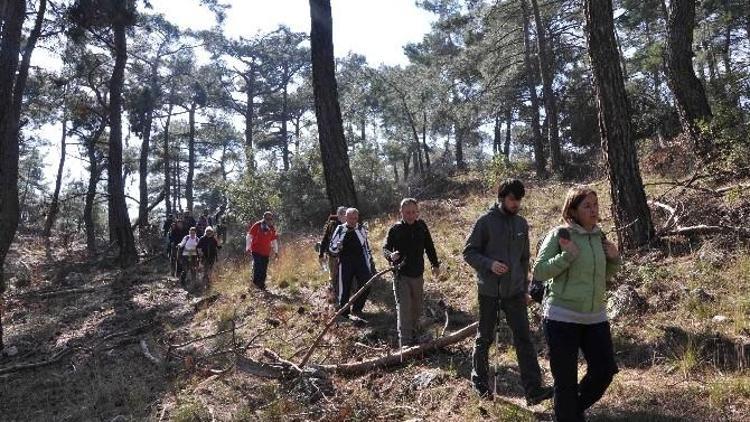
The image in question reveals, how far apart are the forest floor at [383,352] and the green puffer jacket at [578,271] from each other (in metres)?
1.20

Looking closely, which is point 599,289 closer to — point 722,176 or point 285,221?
point 722,176

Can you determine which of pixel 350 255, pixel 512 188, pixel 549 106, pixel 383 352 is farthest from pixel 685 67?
pixel 549 106

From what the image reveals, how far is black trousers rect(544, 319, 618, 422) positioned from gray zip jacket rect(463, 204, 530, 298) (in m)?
1.07

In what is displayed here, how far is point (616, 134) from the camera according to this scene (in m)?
7.99

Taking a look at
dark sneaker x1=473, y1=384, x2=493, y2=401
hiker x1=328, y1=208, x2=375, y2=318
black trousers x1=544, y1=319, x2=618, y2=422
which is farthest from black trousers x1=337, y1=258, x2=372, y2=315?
black trousers x1=544, y1=319, x2=618, y2=422

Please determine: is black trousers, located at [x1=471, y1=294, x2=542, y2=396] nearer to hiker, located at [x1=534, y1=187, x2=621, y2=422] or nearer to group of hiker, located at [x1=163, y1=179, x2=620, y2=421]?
group of hiker, located at [x1=163, y1=179, x2=620, y2=421]

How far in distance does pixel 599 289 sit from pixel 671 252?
4.16m

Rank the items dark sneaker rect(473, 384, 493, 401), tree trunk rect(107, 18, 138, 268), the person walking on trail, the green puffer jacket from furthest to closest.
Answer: tree trunk rect(107, 18, 138, 268) < the person walking on trail < dark sneaker rect(473, 384, 493, 401) < the green puffer jacket

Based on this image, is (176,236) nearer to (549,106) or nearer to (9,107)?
(9,107)

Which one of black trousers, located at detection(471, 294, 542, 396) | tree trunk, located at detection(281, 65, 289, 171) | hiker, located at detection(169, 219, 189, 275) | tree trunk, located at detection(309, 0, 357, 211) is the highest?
tree trunk, located at detection(281, 65, 289, 171)

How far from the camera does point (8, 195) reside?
53.2ft

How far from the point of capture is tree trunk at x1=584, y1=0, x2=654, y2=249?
7.98 metres

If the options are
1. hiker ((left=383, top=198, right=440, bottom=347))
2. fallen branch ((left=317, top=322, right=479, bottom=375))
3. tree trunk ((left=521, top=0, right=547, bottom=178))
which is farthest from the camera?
tree trunk ((left=521, top=0, right=547, bottom=178))

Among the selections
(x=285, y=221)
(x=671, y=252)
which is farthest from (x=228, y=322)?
(x=285, y=221)
